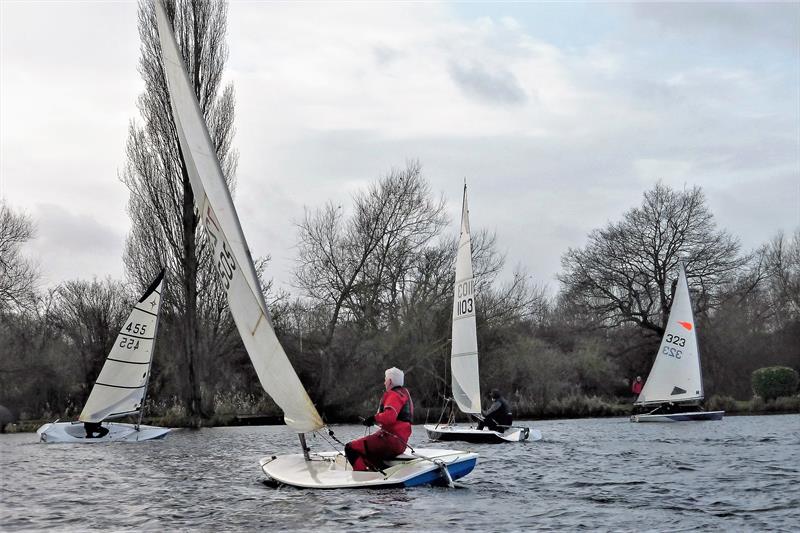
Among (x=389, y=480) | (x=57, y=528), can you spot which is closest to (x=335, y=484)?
(x=389, y=480)

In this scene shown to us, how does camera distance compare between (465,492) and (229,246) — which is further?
(465,492)

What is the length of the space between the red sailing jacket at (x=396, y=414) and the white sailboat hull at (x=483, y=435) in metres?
8.76

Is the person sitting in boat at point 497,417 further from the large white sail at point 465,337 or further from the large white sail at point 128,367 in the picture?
the large white sail at point 128,367

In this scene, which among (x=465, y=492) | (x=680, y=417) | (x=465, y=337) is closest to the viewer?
(x=465, y=492)

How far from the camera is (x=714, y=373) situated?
123 feet

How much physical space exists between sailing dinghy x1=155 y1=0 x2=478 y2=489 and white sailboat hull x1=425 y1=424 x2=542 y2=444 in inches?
346

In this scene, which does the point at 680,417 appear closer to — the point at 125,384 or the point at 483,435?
the point at 483,435

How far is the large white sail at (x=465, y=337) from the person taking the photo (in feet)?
72.4

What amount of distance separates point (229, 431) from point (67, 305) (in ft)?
53.9

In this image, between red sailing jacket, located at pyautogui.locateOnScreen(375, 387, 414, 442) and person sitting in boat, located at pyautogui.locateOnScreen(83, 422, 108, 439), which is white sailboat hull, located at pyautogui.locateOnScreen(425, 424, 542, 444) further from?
red sailing jacket, located at pyautogui.locateOnScreen(375, 387, 414, 442)

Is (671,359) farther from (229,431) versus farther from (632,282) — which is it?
(229,431)

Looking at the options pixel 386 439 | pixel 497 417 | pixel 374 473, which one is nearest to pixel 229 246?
pixel 386 439

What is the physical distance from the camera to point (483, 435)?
786 inches

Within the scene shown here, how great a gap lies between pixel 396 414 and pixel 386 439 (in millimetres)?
365
